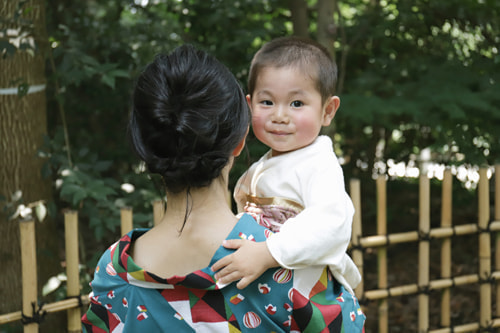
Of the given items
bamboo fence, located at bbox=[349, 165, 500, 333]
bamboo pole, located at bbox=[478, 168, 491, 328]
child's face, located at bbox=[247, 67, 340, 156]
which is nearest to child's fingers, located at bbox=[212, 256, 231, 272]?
child's face, located at bbox=[247, 67, 340, 156]

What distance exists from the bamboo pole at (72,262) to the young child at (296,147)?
97 cm

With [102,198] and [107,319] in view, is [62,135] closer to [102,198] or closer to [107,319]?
[102,198]

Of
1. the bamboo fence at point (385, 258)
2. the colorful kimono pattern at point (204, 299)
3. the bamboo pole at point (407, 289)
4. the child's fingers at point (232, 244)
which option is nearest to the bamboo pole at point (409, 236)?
the bamboo fence at point (385, 258)

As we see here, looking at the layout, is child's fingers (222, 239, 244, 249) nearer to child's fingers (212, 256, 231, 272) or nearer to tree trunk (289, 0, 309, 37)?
child's fingers (212, 256, 231, 272)

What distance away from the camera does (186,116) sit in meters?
1.28

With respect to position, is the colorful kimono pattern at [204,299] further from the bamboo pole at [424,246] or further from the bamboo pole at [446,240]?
the bamboo pole at [446,240]

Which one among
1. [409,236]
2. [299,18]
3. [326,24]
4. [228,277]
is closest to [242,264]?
[228,277]

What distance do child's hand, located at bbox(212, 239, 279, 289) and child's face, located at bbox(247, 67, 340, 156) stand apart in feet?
1.56

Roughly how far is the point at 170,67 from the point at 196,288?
50 cm

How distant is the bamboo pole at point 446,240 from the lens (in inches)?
129

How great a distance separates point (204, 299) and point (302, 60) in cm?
77

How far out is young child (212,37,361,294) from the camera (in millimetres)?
1589

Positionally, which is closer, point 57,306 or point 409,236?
point 57,306

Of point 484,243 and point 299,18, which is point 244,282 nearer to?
point 484,243
